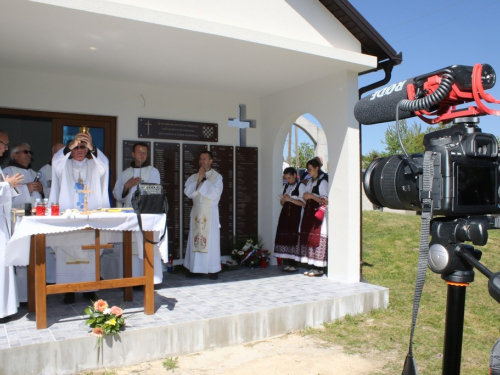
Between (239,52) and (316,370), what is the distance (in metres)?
3.65

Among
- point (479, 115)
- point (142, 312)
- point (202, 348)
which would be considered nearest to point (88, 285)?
point (142, 312)

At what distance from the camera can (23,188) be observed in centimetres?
532

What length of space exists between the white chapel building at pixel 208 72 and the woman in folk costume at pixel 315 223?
0.30 metres

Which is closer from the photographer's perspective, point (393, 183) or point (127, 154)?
point (393, 183)

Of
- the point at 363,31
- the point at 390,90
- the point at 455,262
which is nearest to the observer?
the point at 455,262

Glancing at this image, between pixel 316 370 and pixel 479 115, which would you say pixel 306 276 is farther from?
pixel 479 115

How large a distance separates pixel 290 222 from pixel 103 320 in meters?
3.76

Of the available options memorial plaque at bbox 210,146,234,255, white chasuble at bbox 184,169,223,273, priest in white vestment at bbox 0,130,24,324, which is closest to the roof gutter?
memorial plaque at bbox 210,146,234,255

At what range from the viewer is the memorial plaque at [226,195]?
7.84 m

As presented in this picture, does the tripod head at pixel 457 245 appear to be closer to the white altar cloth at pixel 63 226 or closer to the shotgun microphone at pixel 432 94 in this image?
the shotgun microphone at pixel 432 94

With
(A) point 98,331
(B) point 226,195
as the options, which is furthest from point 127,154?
(A) point 98,331

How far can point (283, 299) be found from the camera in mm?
5477

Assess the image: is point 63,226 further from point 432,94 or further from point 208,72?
point 432,94

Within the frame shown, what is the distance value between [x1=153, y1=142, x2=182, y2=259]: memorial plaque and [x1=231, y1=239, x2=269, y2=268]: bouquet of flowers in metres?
0.96
